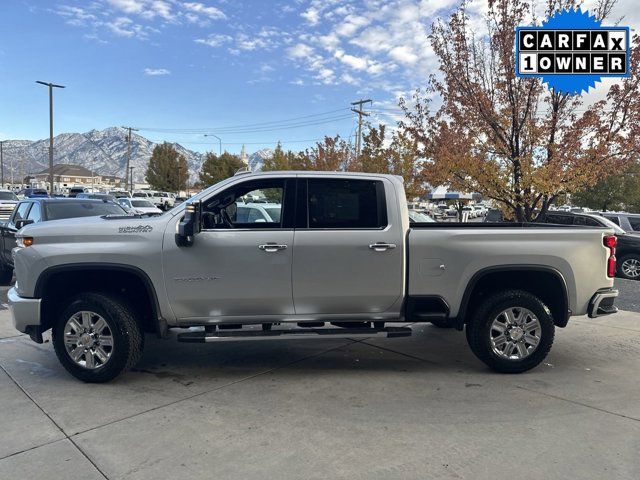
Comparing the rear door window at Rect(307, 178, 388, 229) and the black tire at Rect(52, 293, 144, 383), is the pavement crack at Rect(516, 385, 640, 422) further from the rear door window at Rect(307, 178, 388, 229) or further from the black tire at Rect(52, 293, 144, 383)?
the black tire at Rect(52, 293, 144, 383)

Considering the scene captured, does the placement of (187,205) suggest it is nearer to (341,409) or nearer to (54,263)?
(54,263)

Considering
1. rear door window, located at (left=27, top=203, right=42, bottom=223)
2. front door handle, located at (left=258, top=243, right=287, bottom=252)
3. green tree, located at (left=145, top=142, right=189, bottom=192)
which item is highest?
green tree, located at (left=145, top=142, right=189, bottom=192)

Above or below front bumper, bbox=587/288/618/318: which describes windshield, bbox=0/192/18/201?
above

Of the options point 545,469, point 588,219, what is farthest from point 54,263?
point 588,219

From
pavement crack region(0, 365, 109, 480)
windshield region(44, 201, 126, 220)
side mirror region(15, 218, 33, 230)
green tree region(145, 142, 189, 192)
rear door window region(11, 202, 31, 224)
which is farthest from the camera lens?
green tree region(145, 142, 189, 192)

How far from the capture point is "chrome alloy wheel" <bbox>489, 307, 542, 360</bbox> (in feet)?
16.0

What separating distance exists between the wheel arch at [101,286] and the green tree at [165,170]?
6479 centimetres

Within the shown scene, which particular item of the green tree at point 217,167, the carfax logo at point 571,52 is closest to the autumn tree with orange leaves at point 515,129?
the carfax logo at point 571,52

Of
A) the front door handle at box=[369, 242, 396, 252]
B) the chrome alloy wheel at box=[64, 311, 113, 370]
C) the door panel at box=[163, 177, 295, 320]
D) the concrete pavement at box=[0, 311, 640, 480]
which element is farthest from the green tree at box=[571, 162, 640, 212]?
the chrome alloy wheel at box=[64, 311, 113, 370]

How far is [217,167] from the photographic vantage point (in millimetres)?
64875

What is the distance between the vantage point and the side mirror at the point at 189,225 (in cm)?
445

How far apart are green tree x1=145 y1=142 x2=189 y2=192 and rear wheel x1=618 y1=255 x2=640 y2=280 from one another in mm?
61718

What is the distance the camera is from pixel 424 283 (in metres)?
4.81

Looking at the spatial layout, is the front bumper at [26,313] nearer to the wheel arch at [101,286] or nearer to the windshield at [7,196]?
the wheel arch at [101,286]
